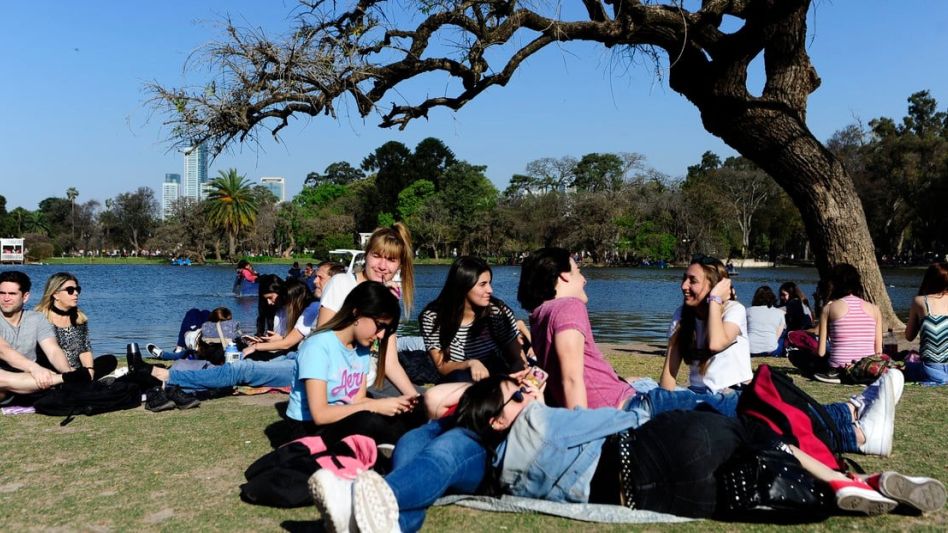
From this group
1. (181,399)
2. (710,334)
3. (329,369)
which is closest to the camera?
(329,369)

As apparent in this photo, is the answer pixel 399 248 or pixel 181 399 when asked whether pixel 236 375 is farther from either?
pixel 399 248

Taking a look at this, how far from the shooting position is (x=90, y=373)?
6.02m

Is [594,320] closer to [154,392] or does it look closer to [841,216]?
[841,216]

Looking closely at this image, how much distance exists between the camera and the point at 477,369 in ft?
15.9

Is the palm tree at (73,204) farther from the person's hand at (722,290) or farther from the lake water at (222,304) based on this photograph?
the person's hand at (722,290)

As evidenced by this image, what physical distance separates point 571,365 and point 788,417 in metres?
0.99

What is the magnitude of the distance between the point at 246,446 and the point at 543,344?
2002 mm

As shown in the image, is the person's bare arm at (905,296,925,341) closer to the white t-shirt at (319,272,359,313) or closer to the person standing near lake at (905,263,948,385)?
the person standing near lake at (905,263,948,385)

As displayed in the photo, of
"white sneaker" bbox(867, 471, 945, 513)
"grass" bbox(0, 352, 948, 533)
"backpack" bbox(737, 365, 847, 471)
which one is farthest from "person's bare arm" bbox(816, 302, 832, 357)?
"white sneaker" bbox(867, 471, 945, 513)

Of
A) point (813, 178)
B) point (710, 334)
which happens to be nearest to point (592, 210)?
point (813, 178)

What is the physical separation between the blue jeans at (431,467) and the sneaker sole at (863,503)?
146 cm

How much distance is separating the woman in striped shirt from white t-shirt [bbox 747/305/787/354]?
7.63 ft

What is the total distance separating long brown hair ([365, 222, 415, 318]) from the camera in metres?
5.41

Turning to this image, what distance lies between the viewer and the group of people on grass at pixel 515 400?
3123 millimetres
